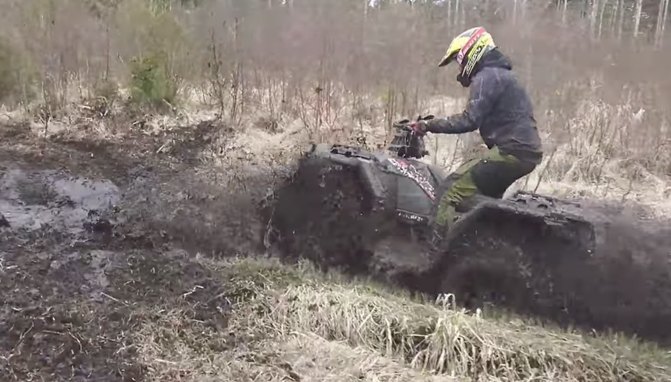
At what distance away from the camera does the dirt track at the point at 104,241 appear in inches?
148

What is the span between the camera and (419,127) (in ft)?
14.5

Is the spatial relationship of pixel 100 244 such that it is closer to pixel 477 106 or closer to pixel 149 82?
pixel 477 106

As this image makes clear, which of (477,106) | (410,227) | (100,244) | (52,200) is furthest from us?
(52,200)

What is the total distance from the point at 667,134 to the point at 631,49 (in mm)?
1198

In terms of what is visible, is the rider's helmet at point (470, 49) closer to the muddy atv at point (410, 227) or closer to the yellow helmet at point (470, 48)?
the yellow helmet at point (470, 48)

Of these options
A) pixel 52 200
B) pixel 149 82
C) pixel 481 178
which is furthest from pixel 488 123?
pixel 149 82

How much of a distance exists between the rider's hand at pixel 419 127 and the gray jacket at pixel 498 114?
43 millimetres

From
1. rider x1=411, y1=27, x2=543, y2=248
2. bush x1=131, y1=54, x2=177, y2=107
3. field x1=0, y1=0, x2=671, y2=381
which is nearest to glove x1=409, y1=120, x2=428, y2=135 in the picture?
rider x1=411, y1=27, x2=543, y2=248

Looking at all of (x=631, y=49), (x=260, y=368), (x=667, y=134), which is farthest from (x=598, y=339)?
(x=631, y=49)

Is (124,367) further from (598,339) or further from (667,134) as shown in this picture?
(667,134)

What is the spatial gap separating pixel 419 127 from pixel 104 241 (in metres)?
2.60

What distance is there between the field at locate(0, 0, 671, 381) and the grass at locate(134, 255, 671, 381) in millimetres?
14

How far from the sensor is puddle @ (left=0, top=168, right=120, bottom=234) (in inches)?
219

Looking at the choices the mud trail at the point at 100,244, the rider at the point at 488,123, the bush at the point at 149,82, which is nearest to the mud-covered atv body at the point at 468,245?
the rider at the point at 488,123
